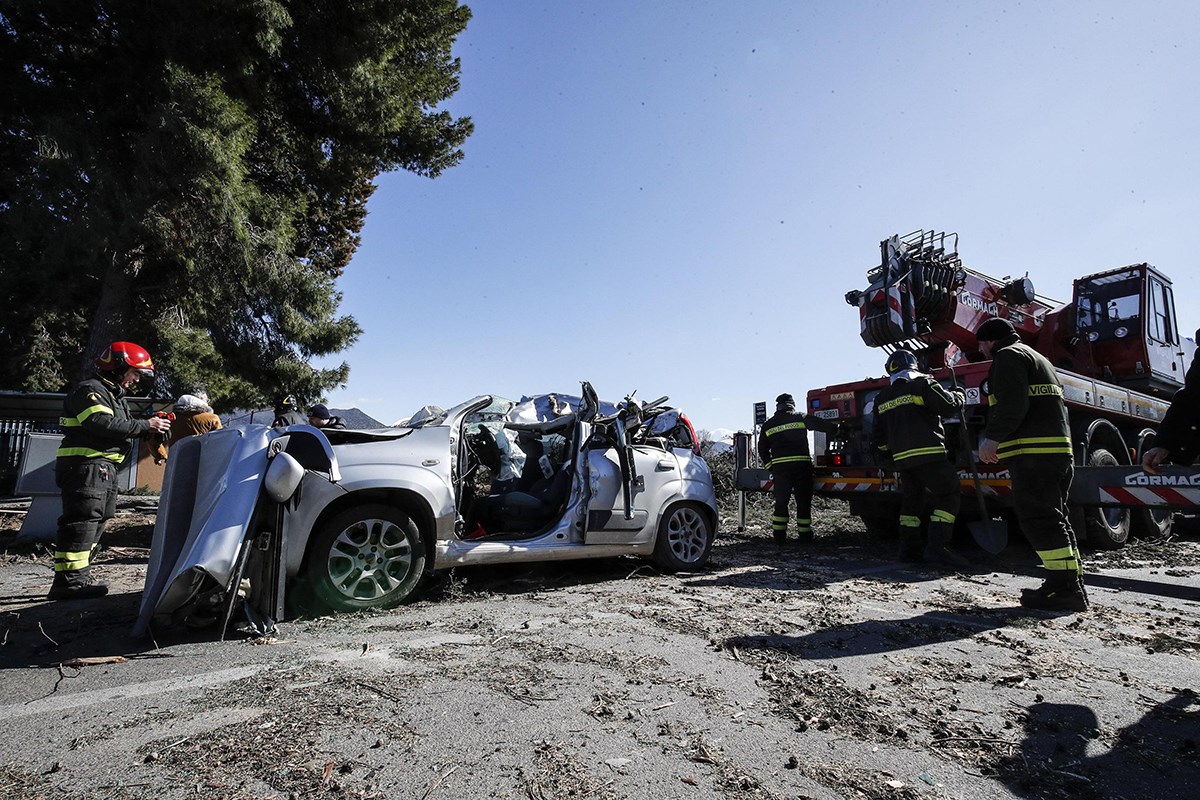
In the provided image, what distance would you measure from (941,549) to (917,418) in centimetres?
123

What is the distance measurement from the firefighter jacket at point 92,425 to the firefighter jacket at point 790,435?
6.32 metres

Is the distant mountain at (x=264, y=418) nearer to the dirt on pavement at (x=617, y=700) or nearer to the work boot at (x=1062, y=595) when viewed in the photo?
the dirt on pavement at (x=617, y=700)

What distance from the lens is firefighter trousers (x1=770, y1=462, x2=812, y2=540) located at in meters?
7.88

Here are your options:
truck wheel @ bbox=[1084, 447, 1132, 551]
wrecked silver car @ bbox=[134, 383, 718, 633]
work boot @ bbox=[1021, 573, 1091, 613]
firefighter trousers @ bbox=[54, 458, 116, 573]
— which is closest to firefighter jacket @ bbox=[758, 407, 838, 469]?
wrecked silver car @ bbox=[134, 383, 718, 633]

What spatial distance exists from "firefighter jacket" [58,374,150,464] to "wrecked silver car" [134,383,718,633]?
4.31ft

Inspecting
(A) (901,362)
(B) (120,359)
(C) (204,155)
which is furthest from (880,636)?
(C) (204,155)

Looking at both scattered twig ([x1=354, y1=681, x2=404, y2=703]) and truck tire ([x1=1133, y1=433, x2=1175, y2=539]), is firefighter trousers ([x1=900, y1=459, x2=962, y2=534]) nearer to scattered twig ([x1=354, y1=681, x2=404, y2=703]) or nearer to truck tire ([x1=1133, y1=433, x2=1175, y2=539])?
truck tire ([x1=1133, y1=433, x2=1175, y2=539])

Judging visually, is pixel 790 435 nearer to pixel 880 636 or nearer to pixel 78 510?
pixel 880 636

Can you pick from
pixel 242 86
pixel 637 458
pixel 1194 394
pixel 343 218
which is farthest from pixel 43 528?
pixel 343 218

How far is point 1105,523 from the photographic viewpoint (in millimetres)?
6902

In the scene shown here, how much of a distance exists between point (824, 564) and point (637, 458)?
2.30 m

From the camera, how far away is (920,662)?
3146mm

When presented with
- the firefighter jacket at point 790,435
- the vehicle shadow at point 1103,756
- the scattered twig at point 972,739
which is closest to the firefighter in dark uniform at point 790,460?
the firefighter jacket at point 790,435

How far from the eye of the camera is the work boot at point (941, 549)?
5.99 meters
